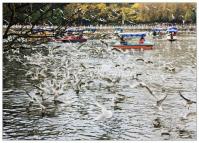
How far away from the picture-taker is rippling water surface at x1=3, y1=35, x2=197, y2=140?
6.68m

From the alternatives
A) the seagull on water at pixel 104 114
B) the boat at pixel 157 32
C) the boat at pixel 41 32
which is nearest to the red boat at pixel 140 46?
the boat at pixel 157 32

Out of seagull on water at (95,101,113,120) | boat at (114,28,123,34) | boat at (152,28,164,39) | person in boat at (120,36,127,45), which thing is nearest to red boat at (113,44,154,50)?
person in boat at (120,36,127,45)

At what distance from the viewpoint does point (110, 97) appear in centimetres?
729

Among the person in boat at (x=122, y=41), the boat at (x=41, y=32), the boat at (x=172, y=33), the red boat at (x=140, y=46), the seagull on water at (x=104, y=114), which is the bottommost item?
the seagull on water at (x=104, y=114)

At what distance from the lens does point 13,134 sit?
21.8 ft

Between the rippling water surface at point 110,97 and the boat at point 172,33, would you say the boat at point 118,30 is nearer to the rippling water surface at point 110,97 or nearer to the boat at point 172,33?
the rippling water surface at point 110,97

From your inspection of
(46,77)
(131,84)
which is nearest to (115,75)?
(131,84)

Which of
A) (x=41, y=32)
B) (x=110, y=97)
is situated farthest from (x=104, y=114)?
(x=41, y=32)

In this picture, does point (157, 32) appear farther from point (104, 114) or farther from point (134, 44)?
point (104, 114)

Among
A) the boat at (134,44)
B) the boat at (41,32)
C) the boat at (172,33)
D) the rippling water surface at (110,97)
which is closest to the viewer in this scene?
the boat at (41,32)

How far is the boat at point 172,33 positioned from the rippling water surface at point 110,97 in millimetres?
86

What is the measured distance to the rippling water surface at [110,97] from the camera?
21.9 feet

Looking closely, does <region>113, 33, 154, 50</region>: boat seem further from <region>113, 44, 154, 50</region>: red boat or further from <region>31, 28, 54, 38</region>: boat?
<region>31, 28, 54, 38</region>: boat

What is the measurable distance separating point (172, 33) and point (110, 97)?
3.68 ft
